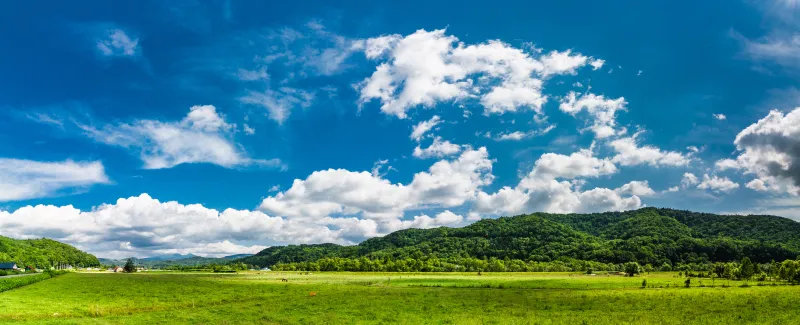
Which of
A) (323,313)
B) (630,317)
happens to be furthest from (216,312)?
(630,317)

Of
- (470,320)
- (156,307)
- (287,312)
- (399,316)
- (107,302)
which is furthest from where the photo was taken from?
(107,302)

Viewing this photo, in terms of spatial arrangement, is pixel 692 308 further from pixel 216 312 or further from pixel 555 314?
pixel 216 312

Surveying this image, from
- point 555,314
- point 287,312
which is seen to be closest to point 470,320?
point 555,314

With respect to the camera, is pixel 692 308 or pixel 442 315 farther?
pixel 692 308

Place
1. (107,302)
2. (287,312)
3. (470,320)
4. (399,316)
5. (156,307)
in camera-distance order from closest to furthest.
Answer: (470,320)
(399,316)
(287,312)
(156,307)
(107,302)

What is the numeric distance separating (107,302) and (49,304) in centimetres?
579

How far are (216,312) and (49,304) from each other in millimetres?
23358

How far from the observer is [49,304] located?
53.0 meters

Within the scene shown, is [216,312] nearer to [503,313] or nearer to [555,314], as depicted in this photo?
A: [503,313]

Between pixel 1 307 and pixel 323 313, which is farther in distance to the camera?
pixel 1 307

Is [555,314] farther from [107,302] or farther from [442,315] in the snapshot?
[107,302]

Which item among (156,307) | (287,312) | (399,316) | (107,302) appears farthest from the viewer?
(107,302)

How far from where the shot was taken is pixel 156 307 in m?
51.1

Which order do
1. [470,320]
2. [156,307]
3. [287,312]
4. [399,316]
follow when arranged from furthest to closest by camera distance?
[156,307]
[287,312]
[399,316]
[470,320]
